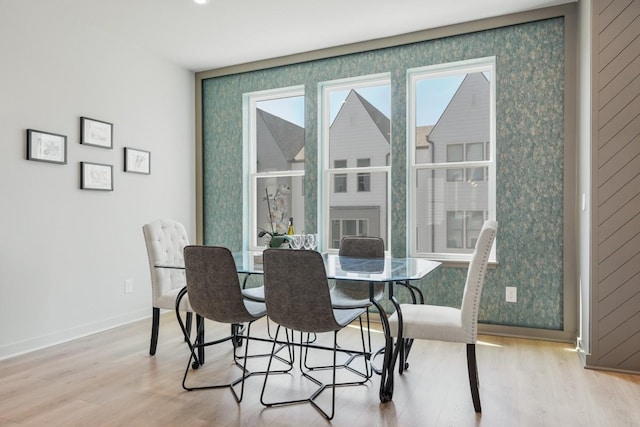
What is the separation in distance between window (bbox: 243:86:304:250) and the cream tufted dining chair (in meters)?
1.42

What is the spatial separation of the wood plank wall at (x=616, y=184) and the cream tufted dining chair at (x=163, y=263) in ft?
8.94

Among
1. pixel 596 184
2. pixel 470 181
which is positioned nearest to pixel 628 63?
pixel 596 184

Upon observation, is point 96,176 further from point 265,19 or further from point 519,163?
point 519,163

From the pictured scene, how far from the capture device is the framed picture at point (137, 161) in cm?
411

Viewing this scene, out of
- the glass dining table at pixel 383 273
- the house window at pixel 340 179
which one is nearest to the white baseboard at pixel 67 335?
the glass dining table at pixel 383 273

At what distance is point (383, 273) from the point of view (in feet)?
8.14

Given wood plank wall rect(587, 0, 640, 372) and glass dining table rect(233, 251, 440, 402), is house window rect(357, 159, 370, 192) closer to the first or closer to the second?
glass dining table rect(233, 251, 440, 402)

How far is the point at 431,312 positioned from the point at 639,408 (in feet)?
3.84

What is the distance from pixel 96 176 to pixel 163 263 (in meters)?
1.26

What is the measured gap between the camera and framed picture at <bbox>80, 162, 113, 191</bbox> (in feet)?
12.1

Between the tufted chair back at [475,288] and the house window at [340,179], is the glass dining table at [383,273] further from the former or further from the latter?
the house window at [340,179]

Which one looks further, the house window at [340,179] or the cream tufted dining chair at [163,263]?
the house window at [340,179]

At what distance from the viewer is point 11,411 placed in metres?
2.29

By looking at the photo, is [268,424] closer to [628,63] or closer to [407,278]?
[407,278]
